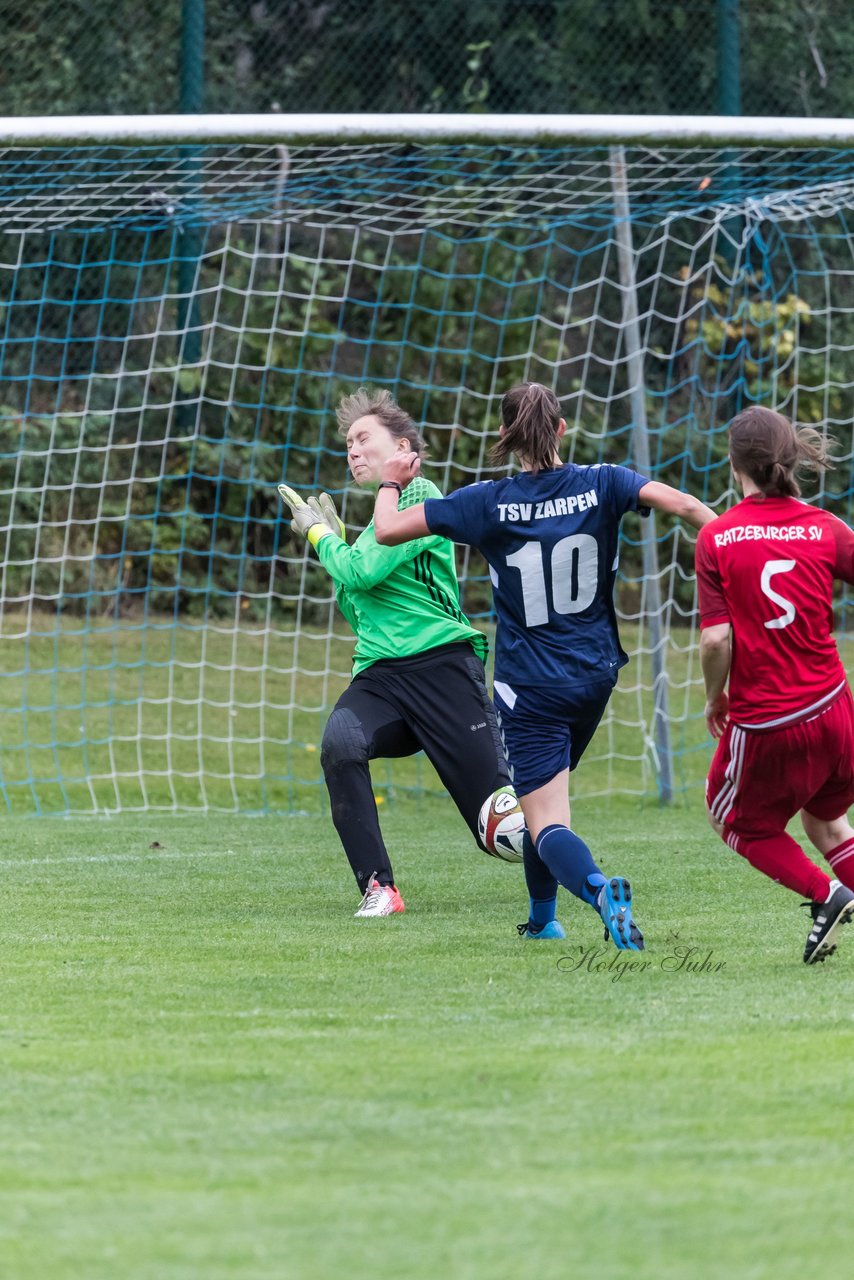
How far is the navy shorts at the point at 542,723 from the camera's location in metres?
5.27

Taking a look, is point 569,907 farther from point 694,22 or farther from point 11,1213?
point 694,22

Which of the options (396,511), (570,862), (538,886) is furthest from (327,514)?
(570,862)

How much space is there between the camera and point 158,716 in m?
11.6

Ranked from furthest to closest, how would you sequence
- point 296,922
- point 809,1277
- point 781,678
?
point 296,922 < point 781,678 < point 809,1277

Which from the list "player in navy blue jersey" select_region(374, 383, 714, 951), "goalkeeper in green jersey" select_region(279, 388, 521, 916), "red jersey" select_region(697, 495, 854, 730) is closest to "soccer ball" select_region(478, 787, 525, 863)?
"goalkeeper in green jersey" select_region(279, 388, 521, 916)

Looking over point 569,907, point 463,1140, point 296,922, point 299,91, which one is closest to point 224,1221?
point 463,1140

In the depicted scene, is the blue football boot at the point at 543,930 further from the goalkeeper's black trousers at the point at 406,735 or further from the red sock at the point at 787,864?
the red sock at the point at 787,864

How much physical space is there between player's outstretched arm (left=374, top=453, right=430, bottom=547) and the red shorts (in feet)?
3.54

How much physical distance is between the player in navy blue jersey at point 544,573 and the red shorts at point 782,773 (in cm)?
46

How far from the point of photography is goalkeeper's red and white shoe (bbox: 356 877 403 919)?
599 cm

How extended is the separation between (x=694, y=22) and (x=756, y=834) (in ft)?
36.7

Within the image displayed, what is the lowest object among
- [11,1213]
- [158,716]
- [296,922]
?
[158,716]

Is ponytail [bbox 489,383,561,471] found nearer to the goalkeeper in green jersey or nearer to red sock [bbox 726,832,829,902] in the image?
the goalkeeper in green jersey

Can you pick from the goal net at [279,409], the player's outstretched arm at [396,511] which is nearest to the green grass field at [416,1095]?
the player's outstretched arm at [396,511]
